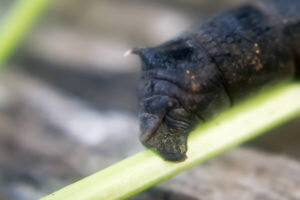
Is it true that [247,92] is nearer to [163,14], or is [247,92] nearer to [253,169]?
[253,169]

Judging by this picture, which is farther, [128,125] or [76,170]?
[128,125]

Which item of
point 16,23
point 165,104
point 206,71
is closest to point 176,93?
point 165,104

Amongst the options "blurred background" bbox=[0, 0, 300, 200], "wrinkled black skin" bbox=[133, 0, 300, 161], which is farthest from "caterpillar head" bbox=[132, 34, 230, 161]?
"blurred background" bbox=[0, 0, 300, 200]

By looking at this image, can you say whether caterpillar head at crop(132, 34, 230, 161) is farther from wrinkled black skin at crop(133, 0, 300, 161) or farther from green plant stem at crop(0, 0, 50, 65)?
green plant stem at crop(0, 0, 50, 65)

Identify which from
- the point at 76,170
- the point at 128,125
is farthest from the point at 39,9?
the point at 76,170

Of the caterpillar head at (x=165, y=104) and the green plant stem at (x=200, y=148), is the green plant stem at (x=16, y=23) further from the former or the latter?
the green plant stem at (x=200, y=148)

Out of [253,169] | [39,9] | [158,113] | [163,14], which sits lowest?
[253,169]

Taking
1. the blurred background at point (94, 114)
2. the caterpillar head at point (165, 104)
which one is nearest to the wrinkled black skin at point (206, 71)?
the caterpillar head at point (165, 104)
